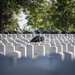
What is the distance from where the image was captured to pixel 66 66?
448 cm

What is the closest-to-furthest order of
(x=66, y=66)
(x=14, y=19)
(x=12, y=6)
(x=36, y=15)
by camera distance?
(x=66, y=66), (x=12, y=6), (x=36, y=15), (x=14, y=19)

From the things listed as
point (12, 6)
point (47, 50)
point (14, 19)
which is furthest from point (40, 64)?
point (14, 19)

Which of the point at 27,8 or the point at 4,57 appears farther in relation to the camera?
the point at 27,8

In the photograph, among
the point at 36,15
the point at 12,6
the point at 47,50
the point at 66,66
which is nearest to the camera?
the point at 66,66

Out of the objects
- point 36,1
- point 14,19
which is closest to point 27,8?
point 36,1

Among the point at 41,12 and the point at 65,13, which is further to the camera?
the point at 65,13

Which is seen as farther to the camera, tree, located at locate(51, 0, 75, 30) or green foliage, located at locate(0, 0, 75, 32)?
tree, located at locate(51, 0, 75, 30)

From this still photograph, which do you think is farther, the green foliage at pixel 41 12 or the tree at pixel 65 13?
the tree at pixel 65 13

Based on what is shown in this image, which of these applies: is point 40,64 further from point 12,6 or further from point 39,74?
point 12,6

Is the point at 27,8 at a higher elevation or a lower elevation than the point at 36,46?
higher

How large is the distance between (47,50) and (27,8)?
19.7m

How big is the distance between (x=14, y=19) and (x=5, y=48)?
88.6 feet

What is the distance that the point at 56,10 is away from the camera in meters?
35.1

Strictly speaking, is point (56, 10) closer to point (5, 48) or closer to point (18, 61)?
point (5, 48)
